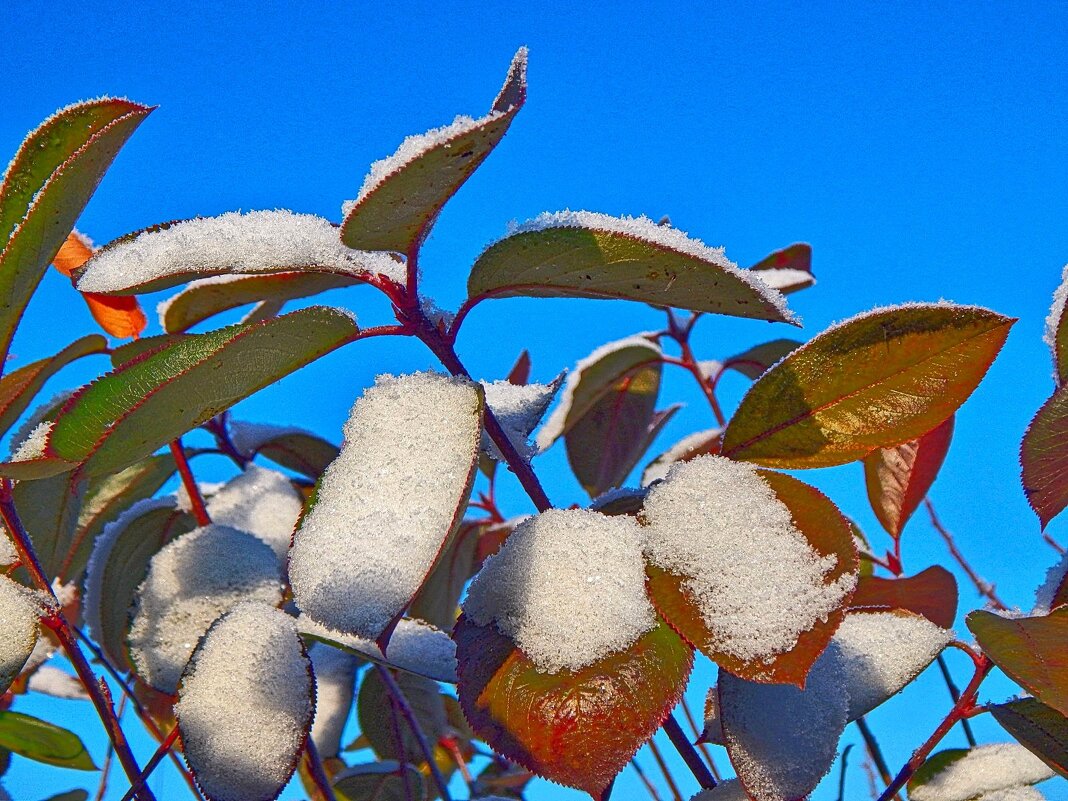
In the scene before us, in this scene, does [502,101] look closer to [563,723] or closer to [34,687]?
[563,723]

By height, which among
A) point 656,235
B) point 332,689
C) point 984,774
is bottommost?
point 984,774

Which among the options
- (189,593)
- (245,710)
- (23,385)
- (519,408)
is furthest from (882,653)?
(23,385)

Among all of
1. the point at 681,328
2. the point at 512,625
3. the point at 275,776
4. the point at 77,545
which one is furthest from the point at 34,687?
the point at 681,328

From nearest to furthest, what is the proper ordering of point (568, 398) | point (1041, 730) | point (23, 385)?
point (1041, 730), point (23, 385), point (568, 398)

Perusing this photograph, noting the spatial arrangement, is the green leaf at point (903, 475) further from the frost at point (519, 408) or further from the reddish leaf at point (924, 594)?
the frost at point (519, 408)

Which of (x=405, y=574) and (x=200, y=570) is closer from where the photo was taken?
(x=405, y=574)

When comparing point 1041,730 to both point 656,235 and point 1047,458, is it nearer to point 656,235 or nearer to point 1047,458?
point 1047,458
